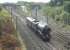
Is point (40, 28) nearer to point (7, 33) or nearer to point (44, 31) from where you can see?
point (44, 31)

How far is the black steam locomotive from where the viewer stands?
8.39 feet

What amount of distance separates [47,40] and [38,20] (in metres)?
0.27

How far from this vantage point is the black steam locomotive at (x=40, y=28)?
8.39ft

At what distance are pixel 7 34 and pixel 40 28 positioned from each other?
0.41 metres

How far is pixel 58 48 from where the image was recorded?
2.55 metres

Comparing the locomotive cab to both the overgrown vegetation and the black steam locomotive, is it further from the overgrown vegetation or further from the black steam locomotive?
the overgrown vegetation

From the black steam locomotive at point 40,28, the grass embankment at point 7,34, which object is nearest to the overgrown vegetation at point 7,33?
the grass embankment at point 7,34

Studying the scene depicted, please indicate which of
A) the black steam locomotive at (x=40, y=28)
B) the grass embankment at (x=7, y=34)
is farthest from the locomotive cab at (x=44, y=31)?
the grass embankment at (x=7, y=34)

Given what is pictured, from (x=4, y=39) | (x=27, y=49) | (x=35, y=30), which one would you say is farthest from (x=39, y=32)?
(x=4, y=39)

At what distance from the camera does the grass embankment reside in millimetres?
2482

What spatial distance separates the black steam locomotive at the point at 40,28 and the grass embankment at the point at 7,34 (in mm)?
229

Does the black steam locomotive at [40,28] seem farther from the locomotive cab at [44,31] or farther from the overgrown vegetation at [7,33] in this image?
the overgrown vegetation at [7,33]

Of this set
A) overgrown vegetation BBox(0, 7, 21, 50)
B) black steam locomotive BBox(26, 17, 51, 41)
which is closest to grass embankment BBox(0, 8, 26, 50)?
overgrown vegetation BBox(0, 7, 21, 50)

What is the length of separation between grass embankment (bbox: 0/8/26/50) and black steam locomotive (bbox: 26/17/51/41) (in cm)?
23
